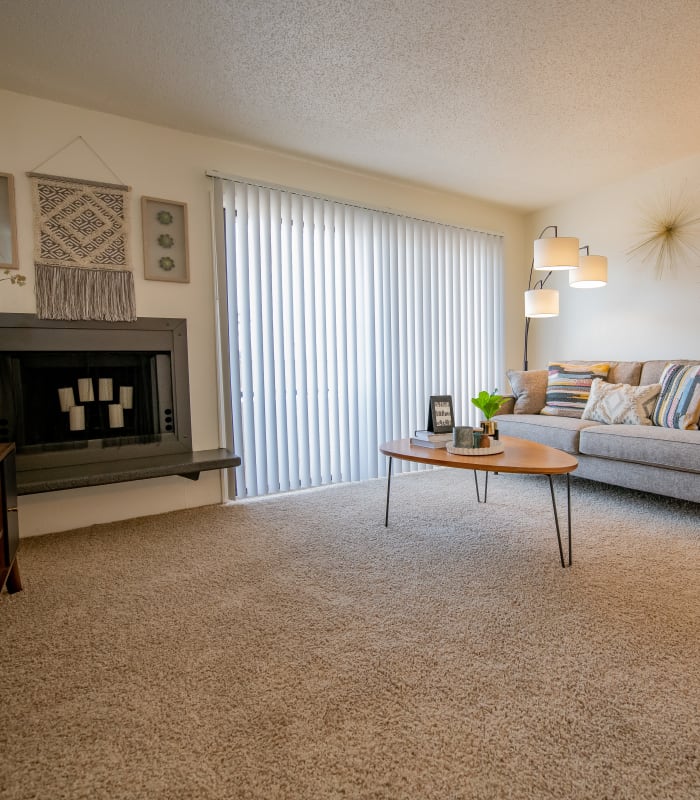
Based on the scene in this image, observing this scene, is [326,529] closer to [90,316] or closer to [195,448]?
[195,448]

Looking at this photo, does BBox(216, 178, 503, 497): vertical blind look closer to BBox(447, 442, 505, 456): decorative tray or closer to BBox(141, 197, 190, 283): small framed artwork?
BBox(141, 197, 190, 283): small framed artwork

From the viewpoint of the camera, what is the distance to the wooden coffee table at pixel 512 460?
2039mm

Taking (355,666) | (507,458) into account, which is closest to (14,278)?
(355,666)

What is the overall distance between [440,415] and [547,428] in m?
1.02

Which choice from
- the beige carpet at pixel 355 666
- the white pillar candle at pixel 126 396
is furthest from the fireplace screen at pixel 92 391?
the beige carpet at pixel 355 666

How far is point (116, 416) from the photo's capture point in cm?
288

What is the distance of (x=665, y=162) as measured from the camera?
360cm

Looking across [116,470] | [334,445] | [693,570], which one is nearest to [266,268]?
[334,445]

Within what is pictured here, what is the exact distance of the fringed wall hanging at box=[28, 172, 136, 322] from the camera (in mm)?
2611

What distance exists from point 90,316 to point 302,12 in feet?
6.07

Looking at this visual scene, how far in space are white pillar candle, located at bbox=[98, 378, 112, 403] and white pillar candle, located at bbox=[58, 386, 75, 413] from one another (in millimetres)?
148

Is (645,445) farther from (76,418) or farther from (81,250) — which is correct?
(81,250)

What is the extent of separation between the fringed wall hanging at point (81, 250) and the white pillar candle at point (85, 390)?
0.36 meters

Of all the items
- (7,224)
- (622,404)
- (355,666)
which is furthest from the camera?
(622,404)
